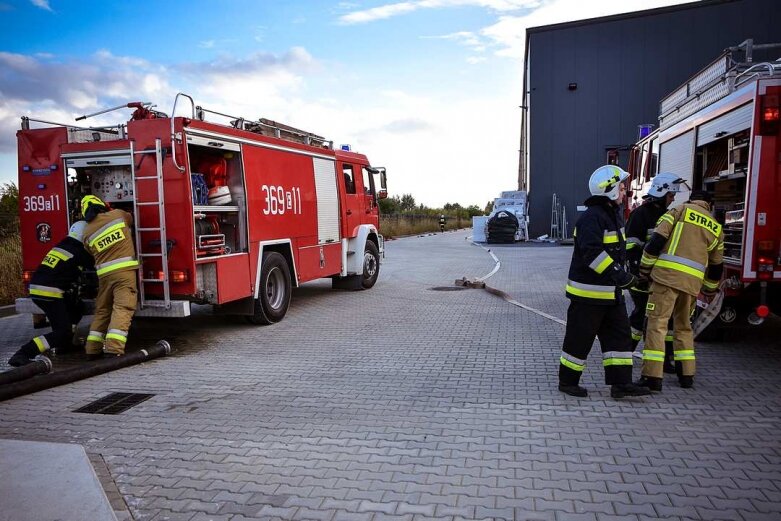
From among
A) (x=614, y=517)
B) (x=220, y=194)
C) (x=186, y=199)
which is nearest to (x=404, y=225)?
(x=220, y=194)

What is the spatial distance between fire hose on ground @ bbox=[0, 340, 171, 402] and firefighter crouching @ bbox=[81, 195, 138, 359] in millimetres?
229

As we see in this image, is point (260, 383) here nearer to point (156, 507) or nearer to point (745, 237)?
point (156, 507)

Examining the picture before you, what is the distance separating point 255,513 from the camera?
300 cm

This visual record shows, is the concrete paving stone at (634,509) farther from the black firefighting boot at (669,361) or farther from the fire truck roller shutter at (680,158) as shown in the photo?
the fire truck roller shutter at (680,158)

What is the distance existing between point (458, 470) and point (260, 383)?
8.18 feet

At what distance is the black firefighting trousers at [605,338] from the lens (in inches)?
185

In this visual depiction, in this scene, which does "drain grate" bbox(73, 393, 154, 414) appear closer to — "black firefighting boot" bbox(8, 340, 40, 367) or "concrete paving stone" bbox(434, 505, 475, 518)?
"black firefighting boot" bbox(8, 340, 40, 367)

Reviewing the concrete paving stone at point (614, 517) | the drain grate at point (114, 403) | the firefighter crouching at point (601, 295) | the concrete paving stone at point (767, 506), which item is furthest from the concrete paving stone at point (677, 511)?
the drain grate at point (114, 403)

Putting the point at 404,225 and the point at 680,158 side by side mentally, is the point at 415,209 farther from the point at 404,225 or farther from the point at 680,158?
the point at 680,158

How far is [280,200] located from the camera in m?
8.30

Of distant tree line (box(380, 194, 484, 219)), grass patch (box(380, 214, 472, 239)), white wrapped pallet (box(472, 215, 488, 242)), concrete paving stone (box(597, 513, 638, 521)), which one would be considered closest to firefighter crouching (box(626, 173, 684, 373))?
concrete paving stone (box(597, 513, 638, 521))

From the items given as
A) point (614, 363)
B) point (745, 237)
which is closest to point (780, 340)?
point (745, 237)

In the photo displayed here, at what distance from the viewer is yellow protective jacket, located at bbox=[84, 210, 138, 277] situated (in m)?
6.10

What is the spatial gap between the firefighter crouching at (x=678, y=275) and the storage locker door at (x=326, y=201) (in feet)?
19.0
